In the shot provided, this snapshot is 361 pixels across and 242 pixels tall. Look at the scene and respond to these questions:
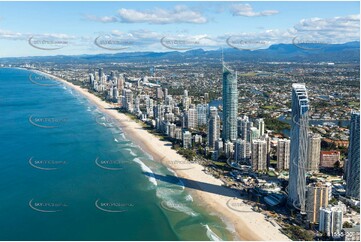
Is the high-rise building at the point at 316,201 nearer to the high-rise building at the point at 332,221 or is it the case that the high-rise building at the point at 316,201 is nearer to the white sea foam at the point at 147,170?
the high-rise building at the point at 332,221

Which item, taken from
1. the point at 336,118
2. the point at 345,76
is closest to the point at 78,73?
the point at 345,76

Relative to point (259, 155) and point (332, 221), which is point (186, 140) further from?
point (332, 221)

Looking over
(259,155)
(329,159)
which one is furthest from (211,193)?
(329,159)

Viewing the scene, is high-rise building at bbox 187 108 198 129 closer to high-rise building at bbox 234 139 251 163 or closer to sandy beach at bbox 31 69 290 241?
sandy beach at bbox 31 69 290 241

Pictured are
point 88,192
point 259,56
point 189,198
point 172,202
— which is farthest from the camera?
point 259,56

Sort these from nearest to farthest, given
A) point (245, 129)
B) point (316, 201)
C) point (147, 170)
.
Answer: point (316, 201)
point (147, 170)
point (245, 129)

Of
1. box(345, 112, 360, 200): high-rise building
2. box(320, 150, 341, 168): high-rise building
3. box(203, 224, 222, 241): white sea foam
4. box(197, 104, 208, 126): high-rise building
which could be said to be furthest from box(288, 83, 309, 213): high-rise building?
box(197, 104, 208, 126): high-rise building

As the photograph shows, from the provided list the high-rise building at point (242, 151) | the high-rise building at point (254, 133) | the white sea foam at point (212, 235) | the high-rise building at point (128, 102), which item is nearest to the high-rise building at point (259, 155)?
the high-rise building at point (242, 151)
